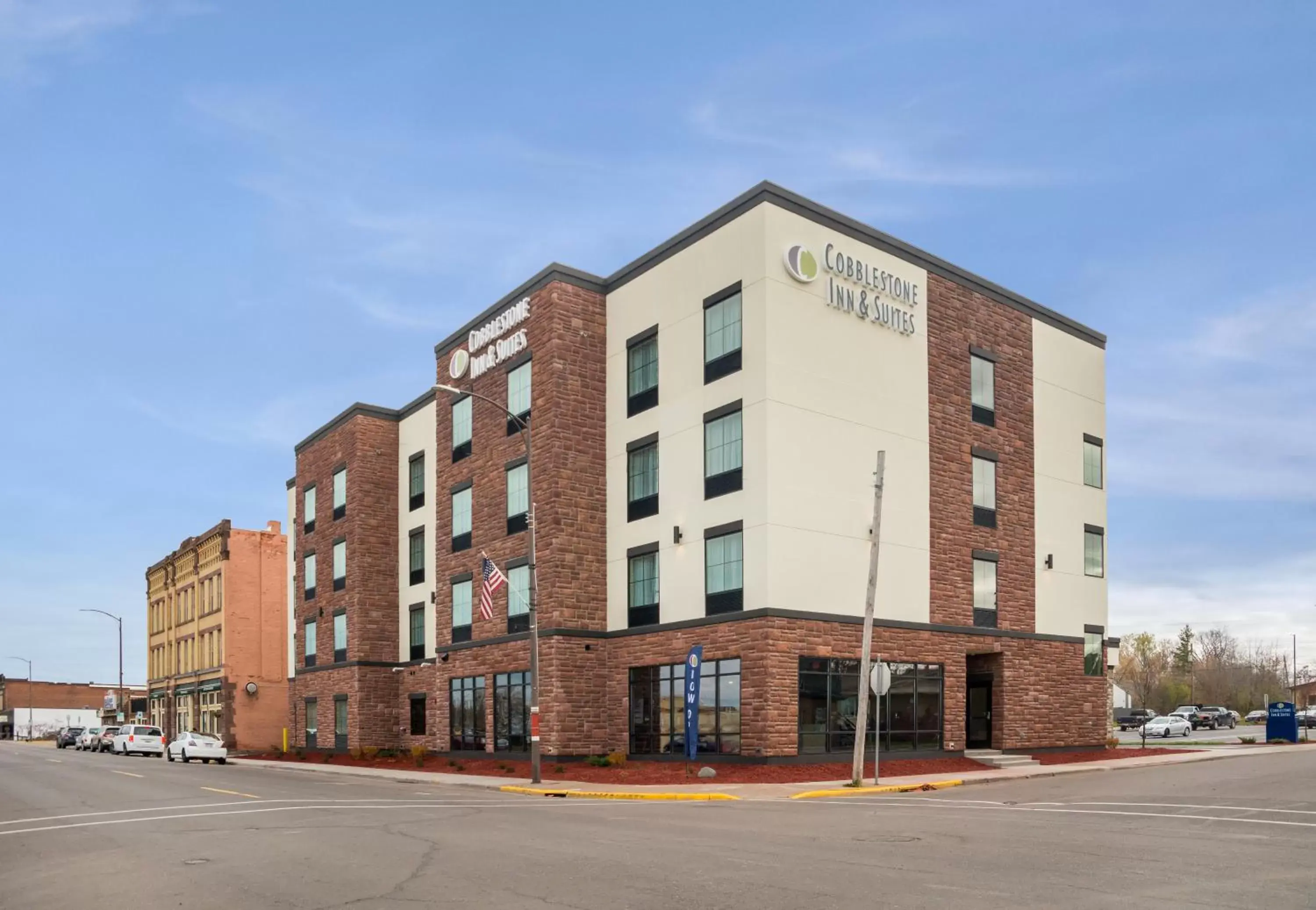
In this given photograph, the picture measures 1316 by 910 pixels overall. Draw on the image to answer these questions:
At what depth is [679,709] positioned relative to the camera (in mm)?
35531

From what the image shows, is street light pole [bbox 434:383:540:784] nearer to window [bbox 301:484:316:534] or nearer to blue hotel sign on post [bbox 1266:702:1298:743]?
window [bbox 301:484:316:534]

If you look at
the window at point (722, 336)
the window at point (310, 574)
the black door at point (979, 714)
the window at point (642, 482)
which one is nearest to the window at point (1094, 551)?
the black door at point (979, 714)

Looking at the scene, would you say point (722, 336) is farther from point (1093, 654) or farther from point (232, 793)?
point (1093, 654)

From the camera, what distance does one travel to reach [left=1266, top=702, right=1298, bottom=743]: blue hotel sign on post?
4859 centimetres

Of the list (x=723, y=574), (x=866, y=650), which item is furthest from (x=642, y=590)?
(x=866, y=650)

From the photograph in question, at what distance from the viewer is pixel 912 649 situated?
36.2 metres

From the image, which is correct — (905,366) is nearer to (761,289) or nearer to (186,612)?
(761,289)

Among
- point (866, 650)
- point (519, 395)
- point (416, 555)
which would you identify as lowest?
point (866, 650)

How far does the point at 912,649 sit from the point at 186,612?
58.2 m

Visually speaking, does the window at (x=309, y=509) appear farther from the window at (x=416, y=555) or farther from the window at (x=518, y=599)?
the window at (x=518, y=599)

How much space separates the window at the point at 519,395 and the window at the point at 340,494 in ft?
52.6

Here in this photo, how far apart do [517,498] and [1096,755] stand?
21.5 metres

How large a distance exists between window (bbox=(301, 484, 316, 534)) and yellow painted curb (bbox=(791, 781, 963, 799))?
37.4 metres

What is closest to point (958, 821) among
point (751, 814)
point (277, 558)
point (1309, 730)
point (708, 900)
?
point (751, 814)
